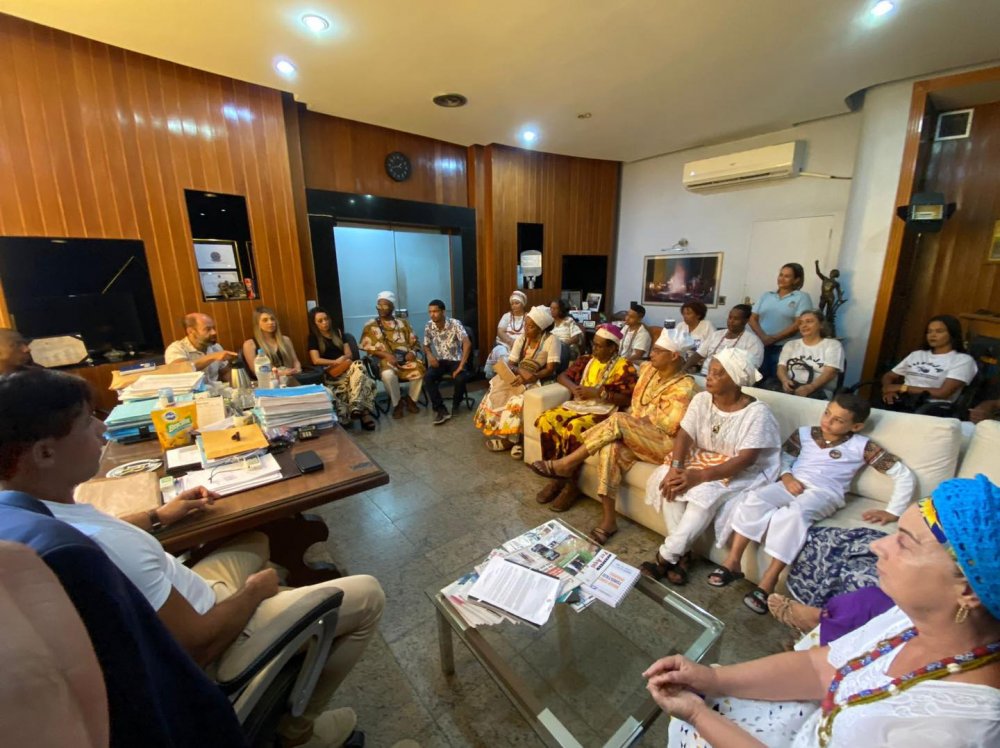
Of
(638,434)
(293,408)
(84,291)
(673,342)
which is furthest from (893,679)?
(84,291)

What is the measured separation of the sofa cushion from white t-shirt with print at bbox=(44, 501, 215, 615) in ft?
8.36

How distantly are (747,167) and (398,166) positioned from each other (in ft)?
12.2

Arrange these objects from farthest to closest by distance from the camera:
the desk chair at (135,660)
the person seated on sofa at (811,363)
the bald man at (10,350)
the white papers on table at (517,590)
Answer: the person seated on sofa at (811,363) → the bald man at (10,350) → the white papers on table at (517,590) → the desk chair at (135,660)

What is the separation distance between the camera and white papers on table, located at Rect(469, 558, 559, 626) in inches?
47.7

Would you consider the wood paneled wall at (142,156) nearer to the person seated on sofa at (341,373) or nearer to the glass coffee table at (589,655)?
the person seated on sofa at (341,373)

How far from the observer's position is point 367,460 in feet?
4.98

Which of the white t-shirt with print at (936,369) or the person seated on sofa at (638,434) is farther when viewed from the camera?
the white t-shirt with print at (936,369)

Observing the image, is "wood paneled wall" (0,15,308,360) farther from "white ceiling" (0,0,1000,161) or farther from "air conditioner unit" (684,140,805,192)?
"air conditioner unit" (684,140,805,192)

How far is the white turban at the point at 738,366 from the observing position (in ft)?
6.29

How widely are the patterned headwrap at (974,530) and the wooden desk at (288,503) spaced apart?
135 cm

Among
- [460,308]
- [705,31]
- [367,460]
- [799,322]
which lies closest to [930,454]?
[799,322]

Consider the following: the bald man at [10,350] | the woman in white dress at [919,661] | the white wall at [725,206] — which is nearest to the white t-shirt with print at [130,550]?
the woman in white dress at [919,661]

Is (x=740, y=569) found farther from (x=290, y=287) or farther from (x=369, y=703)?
(x=290, y=287)

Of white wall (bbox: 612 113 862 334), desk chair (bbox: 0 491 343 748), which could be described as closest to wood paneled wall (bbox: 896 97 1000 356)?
white wall (bbox: 612 113 862 334)
